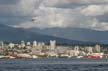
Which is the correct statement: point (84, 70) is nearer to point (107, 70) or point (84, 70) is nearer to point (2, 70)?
point (107, 70)

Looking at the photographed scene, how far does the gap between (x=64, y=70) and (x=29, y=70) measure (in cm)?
958

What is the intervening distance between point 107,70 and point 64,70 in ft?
41.5

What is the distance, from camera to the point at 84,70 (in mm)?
188625

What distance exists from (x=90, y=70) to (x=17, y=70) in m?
19.8

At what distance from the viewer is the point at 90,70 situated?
619 ft

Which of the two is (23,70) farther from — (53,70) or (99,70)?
(99,70)

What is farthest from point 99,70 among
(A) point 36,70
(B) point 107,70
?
(A) point 36,70

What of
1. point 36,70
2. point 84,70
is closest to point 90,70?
point 84,70

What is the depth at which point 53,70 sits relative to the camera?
191m

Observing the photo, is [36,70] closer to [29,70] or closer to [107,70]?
[29,70]

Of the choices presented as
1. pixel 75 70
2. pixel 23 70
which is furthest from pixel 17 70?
pixel 75 70

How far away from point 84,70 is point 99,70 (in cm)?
436

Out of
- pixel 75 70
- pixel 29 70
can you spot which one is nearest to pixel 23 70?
pixel 29 70

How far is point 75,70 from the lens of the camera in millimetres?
190500
